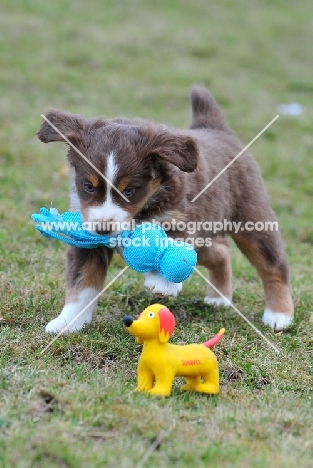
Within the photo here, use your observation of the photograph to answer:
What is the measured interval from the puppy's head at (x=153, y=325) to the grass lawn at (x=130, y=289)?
313mm

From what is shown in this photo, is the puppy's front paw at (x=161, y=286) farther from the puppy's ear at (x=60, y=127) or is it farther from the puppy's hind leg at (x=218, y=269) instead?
the puppy's hind leg at (x=218, y=269)

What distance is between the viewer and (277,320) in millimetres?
5477

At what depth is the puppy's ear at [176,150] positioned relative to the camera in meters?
4.45

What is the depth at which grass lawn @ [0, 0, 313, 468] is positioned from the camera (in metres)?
3.30

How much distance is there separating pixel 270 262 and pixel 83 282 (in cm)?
163

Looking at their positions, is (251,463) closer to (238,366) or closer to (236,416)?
(236,416)

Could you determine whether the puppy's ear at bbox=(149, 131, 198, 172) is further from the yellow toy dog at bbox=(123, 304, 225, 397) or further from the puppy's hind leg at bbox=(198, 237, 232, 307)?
the puppy's hind leg at bbox=(198, 237, 232, 307)

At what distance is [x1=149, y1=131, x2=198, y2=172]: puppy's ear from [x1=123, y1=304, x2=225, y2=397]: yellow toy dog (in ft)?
3.34

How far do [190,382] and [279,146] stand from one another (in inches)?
282

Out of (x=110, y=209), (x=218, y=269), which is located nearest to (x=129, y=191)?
(x=110, y=209)

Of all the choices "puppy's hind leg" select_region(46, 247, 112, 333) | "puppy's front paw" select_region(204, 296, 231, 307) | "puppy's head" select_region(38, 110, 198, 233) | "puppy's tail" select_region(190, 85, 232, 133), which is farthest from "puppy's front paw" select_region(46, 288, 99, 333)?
"puppy's tail" select_region(190, 85, 232, 133)

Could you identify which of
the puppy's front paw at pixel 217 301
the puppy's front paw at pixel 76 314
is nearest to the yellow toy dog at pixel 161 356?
the puppy's front paw at pixel 76 314

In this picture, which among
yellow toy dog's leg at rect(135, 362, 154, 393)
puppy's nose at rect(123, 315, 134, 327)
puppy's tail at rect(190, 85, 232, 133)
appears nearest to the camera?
puppy's nose at rect(123, 315, 134, 327)

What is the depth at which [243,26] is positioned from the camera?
17359mm
